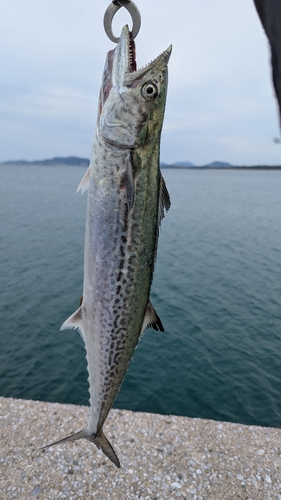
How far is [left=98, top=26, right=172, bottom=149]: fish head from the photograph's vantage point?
8.14 feet

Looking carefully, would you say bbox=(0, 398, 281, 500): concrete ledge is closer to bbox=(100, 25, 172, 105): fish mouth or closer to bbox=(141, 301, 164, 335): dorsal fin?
bbox=(141, 301, 164, 335): dorsal fin

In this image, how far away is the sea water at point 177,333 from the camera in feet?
33.4

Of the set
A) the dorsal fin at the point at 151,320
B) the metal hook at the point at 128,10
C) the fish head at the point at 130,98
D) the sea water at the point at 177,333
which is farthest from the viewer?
the sea water at the point at 177,333

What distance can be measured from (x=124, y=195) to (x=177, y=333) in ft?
38.1

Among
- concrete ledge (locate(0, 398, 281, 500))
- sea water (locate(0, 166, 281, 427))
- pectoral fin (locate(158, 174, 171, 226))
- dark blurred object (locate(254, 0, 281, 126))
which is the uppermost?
dark blurred object (locate(254, 0, 281, 126))

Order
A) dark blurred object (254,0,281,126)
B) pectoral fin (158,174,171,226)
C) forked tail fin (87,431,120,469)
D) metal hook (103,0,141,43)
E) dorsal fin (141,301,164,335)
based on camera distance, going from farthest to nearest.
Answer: forked tail fin (87,431,120,469), dorsal fin (141,301,164,335), pectoral fin (158,174,171,226), metal hook (103,0,141,43), dark blurred object (254,0,281,126)

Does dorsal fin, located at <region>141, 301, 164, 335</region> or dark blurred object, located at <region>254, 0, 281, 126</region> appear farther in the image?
dorsal fin, located at <region>141, 301, 164, 335</region>

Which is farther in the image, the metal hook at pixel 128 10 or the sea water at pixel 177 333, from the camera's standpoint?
the sea water at pixel 177 333

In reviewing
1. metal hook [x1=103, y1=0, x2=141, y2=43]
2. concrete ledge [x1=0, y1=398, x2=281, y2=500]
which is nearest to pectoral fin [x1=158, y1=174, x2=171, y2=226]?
metal hook [x1=103, y1=0, x2=141, y2=43]

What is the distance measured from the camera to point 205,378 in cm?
1105

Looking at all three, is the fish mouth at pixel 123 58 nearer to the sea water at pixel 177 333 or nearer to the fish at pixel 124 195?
the fish at pixel 124 195

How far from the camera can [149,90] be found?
2.53 m

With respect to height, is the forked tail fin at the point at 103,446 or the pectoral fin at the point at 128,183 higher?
the pectoral fin at the point at 128,183

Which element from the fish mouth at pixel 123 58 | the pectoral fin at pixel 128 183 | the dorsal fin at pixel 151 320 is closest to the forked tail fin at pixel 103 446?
the dorsal fin at pixel 151 320
